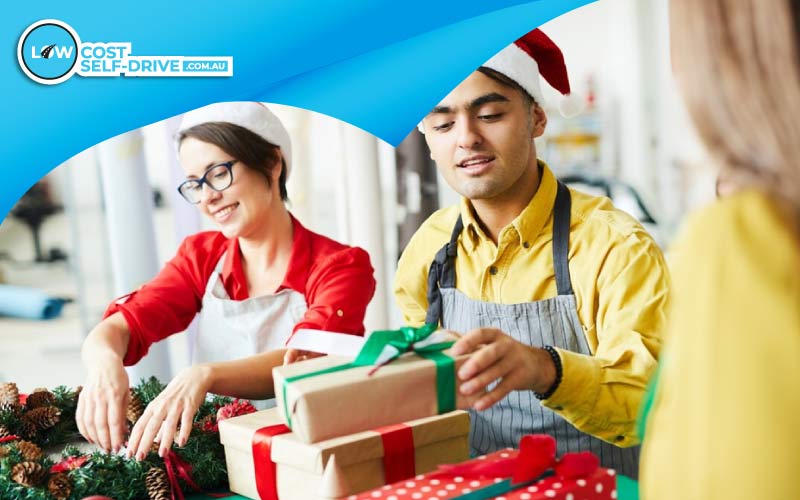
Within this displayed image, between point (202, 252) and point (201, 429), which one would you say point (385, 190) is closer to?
point (202, 252)

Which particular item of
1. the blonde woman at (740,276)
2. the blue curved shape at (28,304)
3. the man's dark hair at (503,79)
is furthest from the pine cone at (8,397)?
the blonde woman at (740,276)

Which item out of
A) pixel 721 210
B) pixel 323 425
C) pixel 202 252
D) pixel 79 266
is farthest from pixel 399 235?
pixel 721 210

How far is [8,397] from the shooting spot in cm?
133

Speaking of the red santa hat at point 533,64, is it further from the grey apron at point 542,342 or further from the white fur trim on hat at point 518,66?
the grey apron at point 542,342

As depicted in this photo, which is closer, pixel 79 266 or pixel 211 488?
pixel 211 488

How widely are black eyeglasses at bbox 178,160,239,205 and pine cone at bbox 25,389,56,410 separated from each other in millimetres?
389

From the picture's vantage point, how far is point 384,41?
4.89ft

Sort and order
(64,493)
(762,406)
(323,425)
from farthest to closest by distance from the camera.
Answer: (64,493) → (323,425) → (762,406)

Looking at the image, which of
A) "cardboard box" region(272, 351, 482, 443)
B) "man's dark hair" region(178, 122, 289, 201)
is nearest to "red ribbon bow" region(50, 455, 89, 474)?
"cardboard box" region(272, 351, 482, 443)

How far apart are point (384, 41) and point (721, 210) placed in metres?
1.03

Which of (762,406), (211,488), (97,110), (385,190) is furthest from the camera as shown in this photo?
(385,190)

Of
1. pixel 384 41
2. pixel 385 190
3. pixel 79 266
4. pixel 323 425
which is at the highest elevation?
pixel 384 41

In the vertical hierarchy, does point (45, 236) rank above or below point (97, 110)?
below

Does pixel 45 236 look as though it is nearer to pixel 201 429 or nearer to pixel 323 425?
pixel 201 429
